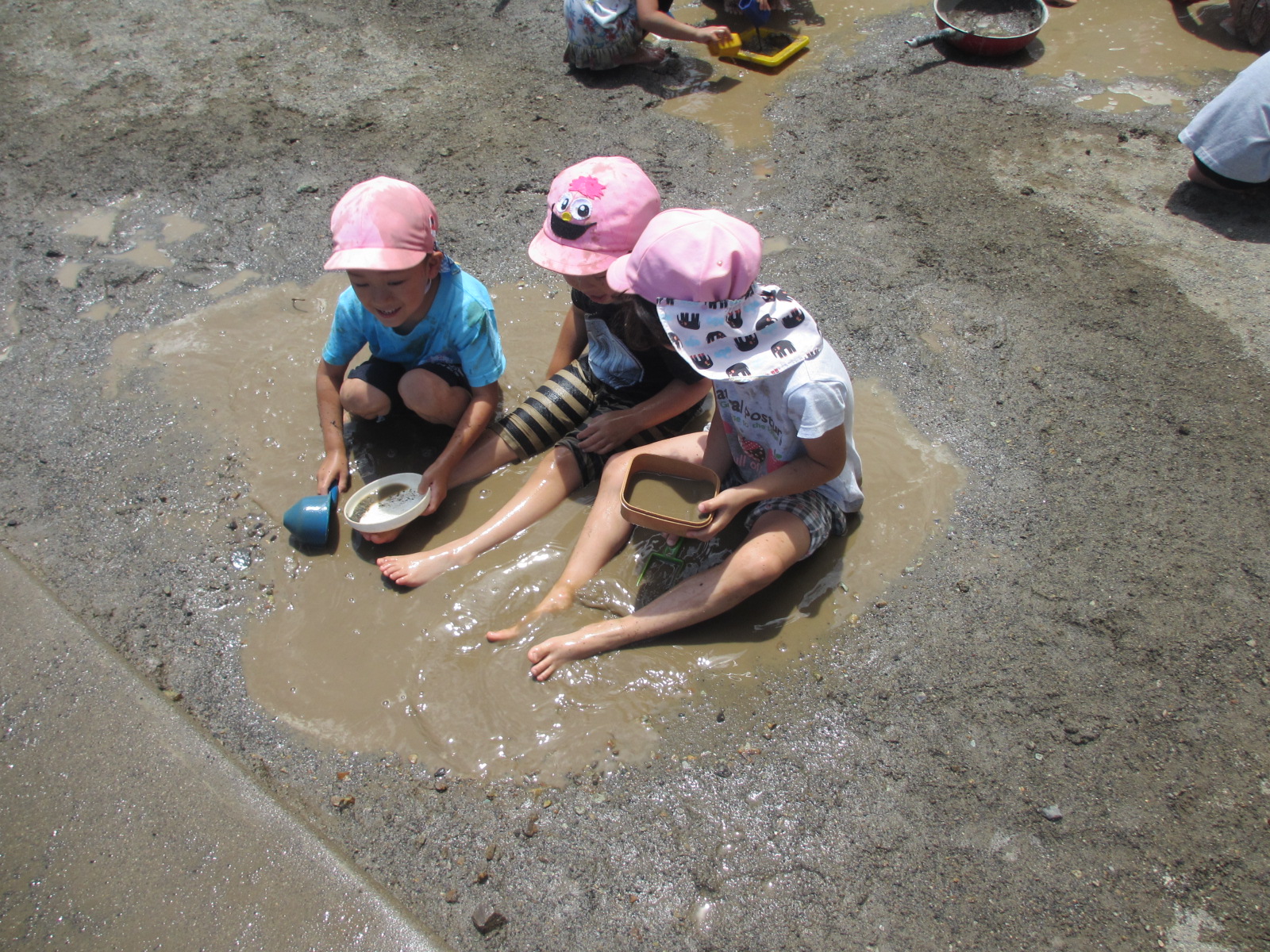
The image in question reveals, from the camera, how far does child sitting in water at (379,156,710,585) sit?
7.98ft

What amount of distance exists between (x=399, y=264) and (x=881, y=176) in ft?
8.35

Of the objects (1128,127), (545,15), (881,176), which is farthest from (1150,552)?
(545,15)

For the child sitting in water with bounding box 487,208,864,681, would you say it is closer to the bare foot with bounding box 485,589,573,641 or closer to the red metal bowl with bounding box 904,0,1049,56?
the bare foot with bounding box 485,589,573,641

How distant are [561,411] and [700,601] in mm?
939

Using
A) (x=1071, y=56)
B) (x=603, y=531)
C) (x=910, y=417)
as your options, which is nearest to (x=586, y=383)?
(x=603, y=531)

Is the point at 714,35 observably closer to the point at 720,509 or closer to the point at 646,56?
the point at 646,56

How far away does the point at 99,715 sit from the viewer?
2129 mm

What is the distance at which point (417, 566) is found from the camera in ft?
8.19

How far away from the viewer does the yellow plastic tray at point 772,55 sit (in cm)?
479

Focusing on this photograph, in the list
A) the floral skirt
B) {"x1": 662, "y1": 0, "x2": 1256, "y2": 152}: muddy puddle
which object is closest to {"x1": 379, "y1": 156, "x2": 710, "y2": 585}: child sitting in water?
{"x1": 662, "y1": 0, "x2": 1256, "y2": 152}: muddy puddle

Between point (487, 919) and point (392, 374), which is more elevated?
point (392, 374)

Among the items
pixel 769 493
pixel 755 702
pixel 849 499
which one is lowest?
pixel 755 702

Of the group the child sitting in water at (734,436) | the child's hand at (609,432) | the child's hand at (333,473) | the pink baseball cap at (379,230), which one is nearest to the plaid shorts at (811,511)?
the child sitting in water at (734,436)

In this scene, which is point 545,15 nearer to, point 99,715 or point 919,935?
point 99,715
